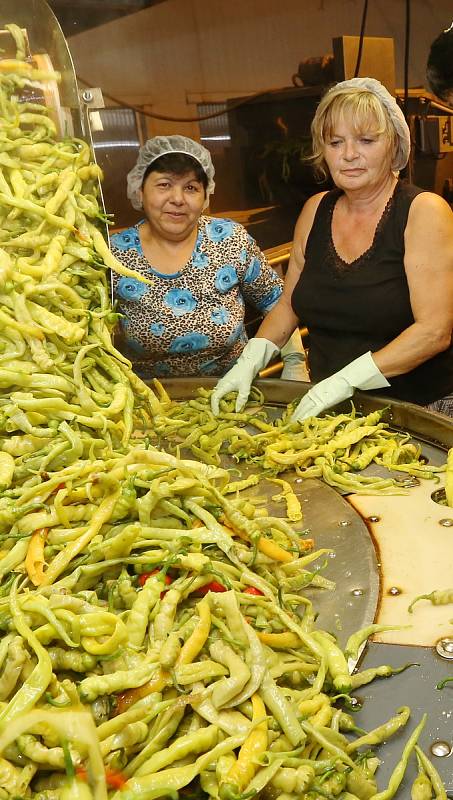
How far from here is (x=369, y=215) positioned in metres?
2.78

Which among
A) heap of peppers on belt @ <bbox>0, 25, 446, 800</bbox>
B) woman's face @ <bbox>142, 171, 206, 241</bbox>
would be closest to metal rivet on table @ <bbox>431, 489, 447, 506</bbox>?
heap of peppers on belt @ <bbox>0, 25, 446, 800</bbox>

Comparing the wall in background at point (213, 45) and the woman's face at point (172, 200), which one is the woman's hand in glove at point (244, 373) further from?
the wall in background at point (213, 45)

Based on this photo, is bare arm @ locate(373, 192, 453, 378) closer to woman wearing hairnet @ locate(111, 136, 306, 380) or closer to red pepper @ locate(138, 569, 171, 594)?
woman wearing hairnet @ locate(111, 136, 306, 380)

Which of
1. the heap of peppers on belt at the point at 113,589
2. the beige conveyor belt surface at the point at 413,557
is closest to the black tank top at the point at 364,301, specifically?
the beige conveyor belt surface at the point at 413,557

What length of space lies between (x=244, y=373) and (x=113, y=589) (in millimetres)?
1432

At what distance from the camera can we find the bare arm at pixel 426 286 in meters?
2.58

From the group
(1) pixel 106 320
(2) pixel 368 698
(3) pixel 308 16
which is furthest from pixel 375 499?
(3) pixel 308 16

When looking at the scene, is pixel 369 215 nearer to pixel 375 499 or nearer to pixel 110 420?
pixel 375 499

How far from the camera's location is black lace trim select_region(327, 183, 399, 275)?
2.71m

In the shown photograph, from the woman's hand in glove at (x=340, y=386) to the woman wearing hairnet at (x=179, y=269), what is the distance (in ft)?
1.88

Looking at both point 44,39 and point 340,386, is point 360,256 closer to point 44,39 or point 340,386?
point 340,386

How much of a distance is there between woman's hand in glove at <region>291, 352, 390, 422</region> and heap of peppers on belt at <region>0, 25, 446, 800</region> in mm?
568

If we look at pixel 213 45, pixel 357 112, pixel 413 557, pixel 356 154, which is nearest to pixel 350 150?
pixel 356 154

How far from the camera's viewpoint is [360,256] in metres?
2.77
